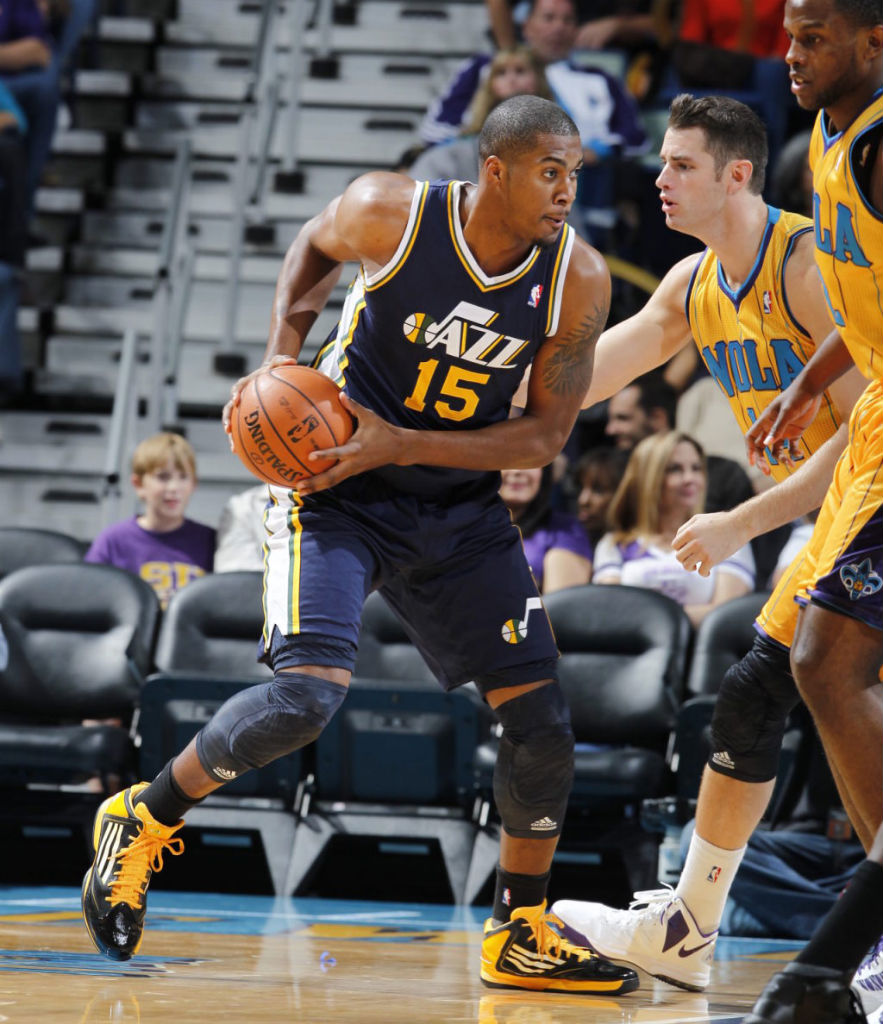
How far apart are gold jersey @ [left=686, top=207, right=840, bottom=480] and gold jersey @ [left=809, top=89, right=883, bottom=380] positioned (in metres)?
0.60

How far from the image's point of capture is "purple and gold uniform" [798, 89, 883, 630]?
117 inches

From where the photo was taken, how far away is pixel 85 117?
1080 cm

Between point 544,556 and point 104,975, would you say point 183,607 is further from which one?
point 104,975

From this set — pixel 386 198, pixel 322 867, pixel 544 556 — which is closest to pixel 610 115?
pixel 544 556

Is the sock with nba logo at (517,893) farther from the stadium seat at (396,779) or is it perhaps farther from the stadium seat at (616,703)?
the stadium seat at (396,779)

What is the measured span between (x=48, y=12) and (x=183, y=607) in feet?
18.1

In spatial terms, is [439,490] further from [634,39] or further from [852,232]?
[634,39]

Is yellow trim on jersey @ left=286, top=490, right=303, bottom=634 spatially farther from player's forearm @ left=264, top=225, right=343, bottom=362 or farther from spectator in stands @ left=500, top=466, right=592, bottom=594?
spectator in stands @ left=500, top=466, right=592, bottom=594

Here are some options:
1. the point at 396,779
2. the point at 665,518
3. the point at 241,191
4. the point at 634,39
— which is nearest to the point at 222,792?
the point at 396,779

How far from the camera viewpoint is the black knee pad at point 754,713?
363cm

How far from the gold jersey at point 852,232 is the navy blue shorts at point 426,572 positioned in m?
0.99

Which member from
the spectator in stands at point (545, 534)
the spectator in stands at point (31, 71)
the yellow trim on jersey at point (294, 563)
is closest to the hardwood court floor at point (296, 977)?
the yellow trim on jersey at point (294, 563)

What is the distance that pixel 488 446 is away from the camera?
3.67 meters

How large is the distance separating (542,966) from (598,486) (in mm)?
3613
